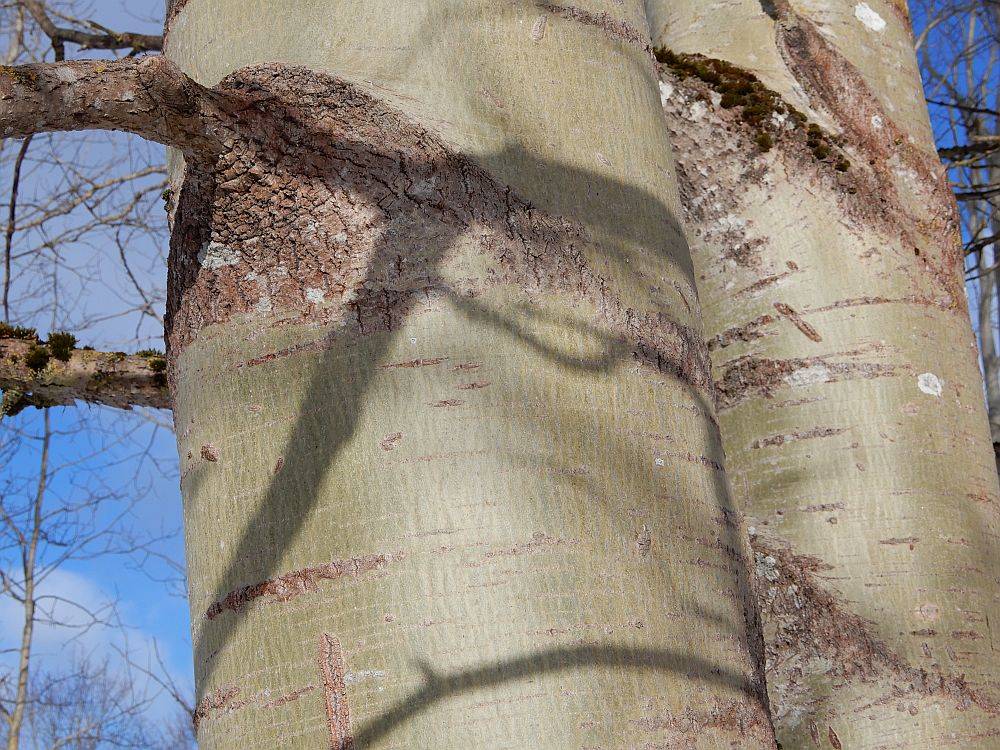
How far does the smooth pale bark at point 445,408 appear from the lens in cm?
83

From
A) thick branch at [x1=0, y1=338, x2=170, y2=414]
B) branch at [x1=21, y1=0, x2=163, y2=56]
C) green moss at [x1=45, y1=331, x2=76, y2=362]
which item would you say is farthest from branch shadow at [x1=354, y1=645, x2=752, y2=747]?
branch at [x1=21, y1=0, x2=163, y2=56]

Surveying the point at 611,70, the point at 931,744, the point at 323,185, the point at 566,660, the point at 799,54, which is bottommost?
the point at 931,744

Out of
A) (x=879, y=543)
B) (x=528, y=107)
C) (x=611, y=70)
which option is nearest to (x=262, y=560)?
(x=528, y=107)

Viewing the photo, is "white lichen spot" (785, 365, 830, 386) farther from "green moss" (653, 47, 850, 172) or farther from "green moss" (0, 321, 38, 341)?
"green moss" (0, 321, 38, 341)

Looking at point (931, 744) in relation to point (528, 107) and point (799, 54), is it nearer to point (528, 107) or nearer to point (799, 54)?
point (528, 107)

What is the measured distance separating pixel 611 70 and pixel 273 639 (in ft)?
2.45

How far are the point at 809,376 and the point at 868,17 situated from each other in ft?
2.67

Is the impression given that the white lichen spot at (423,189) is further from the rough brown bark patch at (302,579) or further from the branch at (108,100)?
the rough brown bark patch at (302,579)

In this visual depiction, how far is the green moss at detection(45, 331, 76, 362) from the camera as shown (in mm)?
1704

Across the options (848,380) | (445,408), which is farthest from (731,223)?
(445,408)

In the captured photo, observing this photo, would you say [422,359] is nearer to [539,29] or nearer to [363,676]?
[363,676]

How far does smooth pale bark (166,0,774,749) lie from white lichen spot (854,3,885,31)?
103 cm

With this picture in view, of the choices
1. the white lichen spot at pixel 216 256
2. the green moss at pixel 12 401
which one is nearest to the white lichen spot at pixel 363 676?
the white lichen spot at pixel 216 256

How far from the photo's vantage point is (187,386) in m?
1.02
